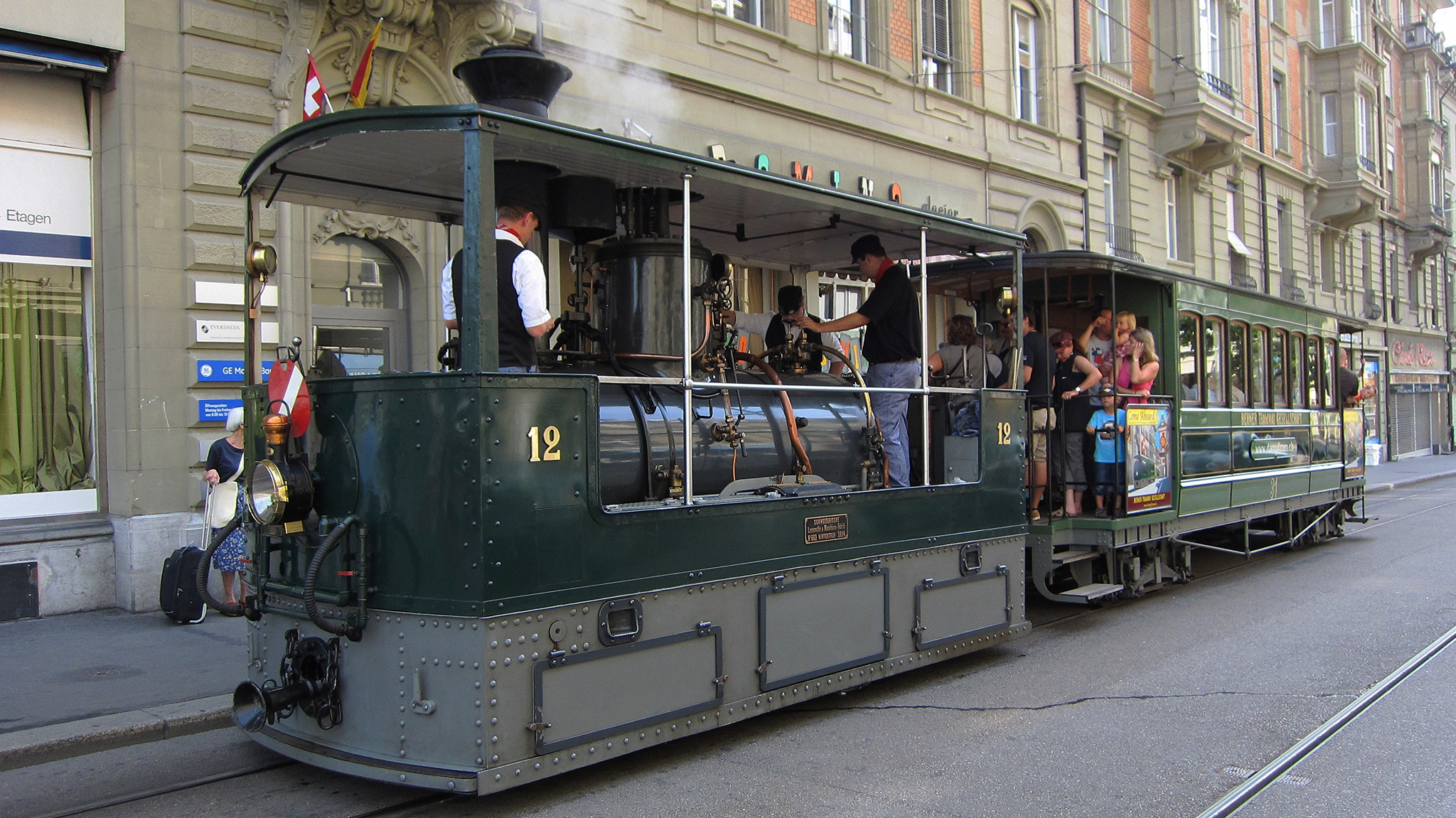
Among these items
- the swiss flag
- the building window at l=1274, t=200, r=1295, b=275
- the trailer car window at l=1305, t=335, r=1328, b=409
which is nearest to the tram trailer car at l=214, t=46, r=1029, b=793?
the swiss flag

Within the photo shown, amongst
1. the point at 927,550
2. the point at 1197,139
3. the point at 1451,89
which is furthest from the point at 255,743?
the point at 1451,89

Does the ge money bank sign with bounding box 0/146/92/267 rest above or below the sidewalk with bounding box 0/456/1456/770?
above

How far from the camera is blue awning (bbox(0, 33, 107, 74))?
789 centimetres

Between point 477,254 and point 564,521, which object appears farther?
point 564,521

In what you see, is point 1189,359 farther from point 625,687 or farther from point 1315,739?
point 625,687

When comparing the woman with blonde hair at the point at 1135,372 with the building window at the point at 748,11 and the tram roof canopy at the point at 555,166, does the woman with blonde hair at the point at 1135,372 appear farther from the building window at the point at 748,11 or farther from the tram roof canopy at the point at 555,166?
the building window at the point at 748,11

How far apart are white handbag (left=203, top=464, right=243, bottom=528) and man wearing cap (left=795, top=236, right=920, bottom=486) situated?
457 centimetres

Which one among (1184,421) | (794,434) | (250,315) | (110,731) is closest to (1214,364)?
(1184,421)

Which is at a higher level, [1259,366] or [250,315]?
[250,315]

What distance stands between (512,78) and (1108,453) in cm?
584

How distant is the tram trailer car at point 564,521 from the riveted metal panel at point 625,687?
12 mm

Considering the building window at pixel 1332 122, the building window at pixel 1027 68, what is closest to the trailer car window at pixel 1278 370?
the building window at pixel 1027 68

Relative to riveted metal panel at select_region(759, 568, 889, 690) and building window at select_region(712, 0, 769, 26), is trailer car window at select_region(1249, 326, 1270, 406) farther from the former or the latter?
building window at select_region(712, 0, 769, 26)

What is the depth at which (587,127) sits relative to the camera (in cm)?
1012
